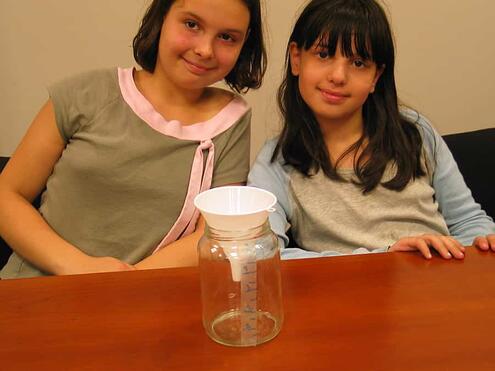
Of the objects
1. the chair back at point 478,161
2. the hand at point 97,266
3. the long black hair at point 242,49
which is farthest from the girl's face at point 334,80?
the hand at point 97,266

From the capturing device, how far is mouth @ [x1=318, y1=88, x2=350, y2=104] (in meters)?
1.19

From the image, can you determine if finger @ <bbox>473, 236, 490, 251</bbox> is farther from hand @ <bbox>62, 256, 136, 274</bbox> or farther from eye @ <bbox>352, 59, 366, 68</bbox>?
hand @ <bbox>62, 256, 136, 274</bbox>

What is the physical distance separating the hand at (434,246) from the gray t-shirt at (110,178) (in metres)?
0.51

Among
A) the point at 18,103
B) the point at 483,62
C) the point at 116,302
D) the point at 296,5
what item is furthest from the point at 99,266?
the point at 483,62

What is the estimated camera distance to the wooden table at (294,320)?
615 millimetres

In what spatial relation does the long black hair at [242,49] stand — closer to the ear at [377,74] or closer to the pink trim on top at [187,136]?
the pink trim on top at [187,136]

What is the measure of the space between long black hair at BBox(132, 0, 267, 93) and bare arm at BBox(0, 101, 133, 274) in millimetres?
255

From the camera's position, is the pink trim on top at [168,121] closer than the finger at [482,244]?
No

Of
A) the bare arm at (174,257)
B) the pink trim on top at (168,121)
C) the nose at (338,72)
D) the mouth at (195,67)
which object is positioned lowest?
the bare arm at (174,257)

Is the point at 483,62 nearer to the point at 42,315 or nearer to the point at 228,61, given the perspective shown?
the point at 228,61

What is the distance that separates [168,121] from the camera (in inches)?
47.3

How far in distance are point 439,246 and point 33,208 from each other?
0.85 meters

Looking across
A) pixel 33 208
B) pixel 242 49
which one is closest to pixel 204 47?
pixel 242 49

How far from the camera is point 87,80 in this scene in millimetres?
1195
